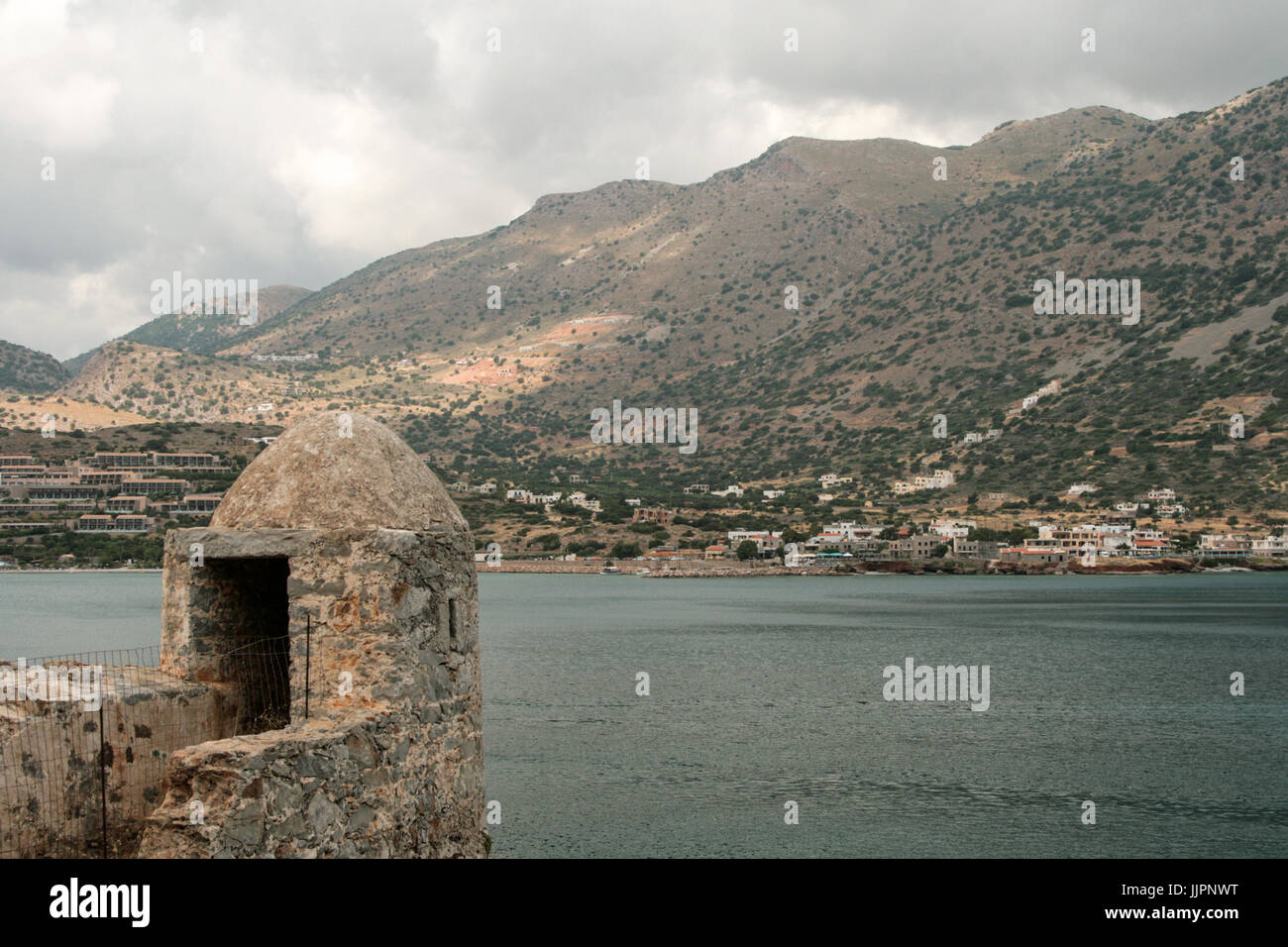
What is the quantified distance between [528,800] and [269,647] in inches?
605

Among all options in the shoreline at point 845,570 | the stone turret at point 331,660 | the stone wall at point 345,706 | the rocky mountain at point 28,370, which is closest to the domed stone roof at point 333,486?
the stone turret at point 331,660

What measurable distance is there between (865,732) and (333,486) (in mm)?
26236

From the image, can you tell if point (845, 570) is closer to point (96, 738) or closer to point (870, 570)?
point (870, 570)

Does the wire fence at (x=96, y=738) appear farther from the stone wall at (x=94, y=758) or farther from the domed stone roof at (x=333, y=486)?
the domed stone roof at (x=333, y=486)

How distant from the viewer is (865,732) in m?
31.4

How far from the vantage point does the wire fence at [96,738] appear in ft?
20.4

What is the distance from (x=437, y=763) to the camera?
23.1 ft

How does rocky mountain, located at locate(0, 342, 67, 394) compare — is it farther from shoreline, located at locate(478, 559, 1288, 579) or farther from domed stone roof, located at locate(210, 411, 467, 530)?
domed stone roof, located at locate(210, 411, 467, 530)

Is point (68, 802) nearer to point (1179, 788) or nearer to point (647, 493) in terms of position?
point (1179, 788)

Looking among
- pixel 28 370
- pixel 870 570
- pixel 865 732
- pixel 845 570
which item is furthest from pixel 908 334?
pixel 28 370

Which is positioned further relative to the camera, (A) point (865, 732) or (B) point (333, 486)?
(A) point (865, 732)

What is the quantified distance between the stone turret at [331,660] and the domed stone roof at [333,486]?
0.04 ft

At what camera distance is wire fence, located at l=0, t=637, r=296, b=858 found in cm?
623

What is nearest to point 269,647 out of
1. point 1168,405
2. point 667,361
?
point 1168,405
